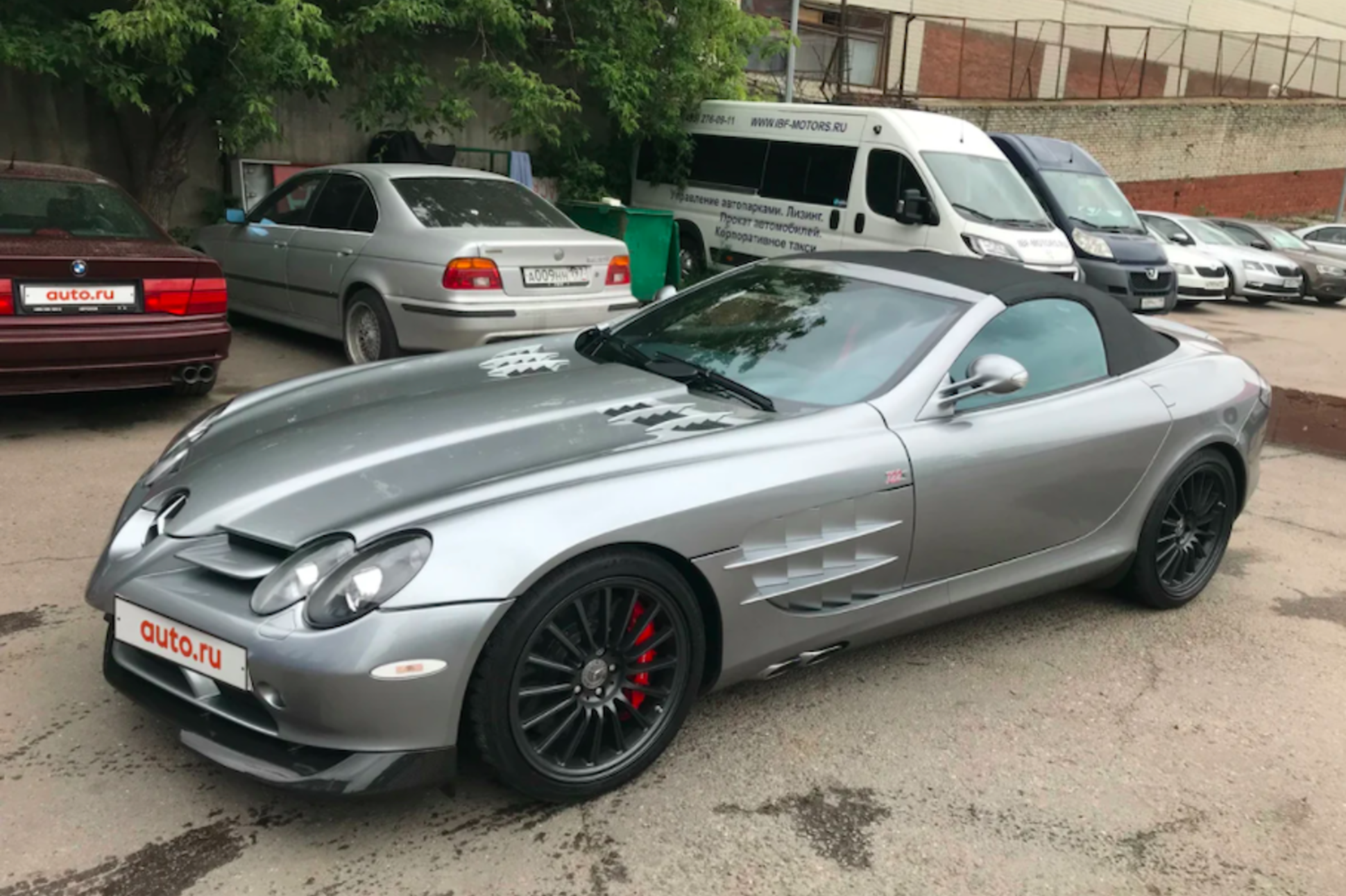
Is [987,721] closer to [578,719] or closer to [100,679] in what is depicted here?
[578,719]

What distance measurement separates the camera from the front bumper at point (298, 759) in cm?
248

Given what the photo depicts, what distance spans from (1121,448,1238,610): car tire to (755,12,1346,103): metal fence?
54.4 ft

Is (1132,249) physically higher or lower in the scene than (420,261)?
higher

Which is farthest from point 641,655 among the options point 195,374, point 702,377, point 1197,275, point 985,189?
point 1197,275

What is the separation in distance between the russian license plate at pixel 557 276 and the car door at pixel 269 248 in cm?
207

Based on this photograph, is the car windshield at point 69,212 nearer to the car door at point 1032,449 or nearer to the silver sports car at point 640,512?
the silver sports car at point 640,512

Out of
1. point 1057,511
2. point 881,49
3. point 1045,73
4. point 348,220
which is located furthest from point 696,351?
point 1045,73

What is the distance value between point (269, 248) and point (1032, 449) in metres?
6.46

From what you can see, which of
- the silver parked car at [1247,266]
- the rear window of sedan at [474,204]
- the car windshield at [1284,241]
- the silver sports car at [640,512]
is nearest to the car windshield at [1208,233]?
the silver parked car at [1247,266]

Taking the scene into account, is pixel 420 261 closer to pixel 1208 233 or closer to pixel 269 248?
pixel 269 248

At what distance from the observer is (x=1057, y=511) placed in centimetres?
379

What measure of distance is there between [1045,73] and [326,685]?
2754 centimetres

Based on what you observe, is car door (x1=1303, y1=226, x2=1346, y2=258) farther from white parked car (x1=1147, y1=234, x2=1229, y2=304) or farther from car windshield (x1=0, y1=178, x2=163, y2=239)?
car windshield (x1=0, y1=178, x2=163, y2=239)

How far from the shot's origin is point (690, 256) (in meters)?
12.7
